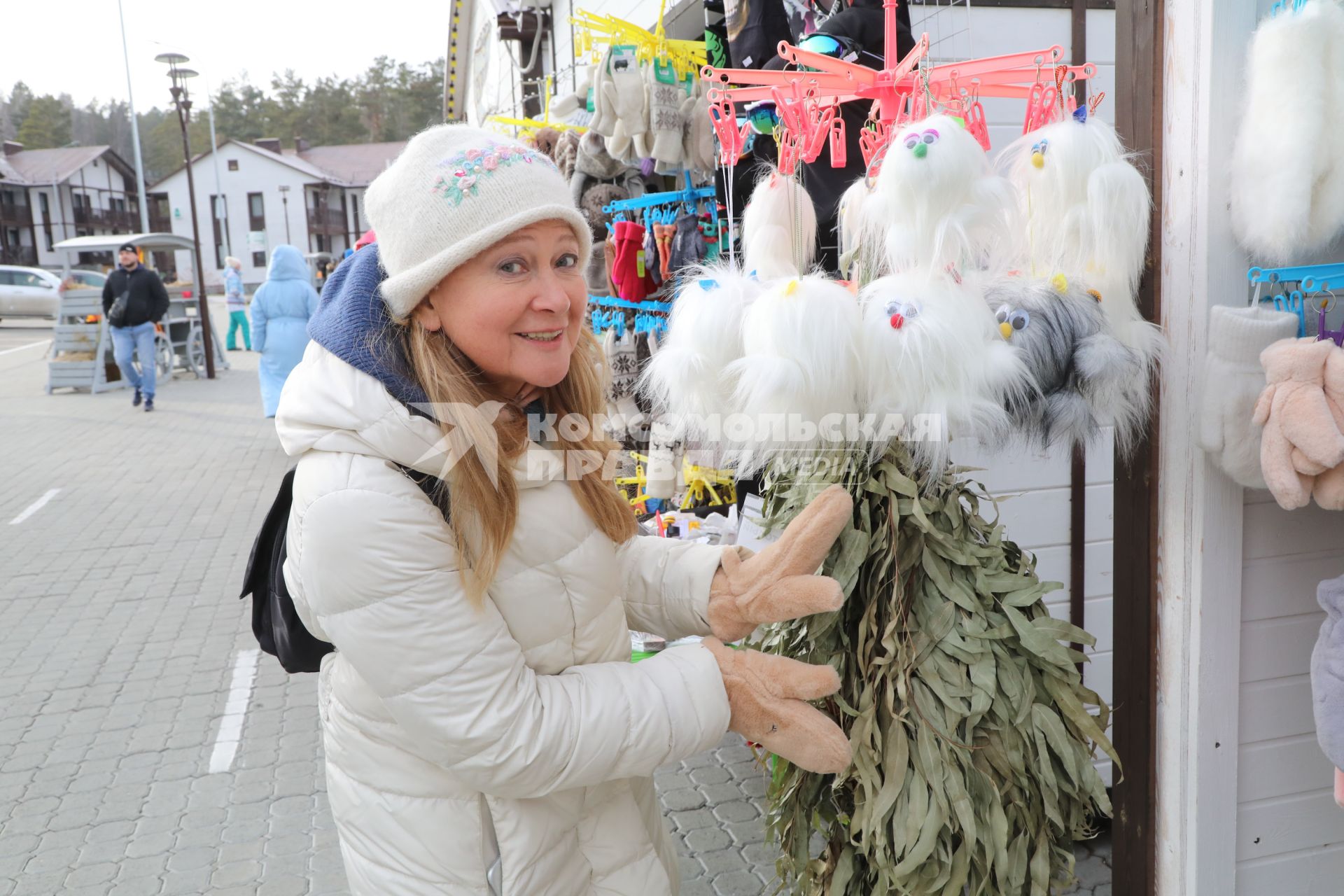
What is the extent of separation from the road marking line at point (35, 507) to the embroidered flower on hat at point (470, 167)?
689 cm

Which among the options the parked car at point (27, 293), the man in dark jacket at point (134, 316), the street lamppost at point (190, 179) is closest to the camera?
the man in dark jacket at point (134, 316)

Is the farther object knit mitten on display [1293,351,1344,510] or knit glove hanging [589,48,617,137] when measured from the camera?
knit glove hanging [589,48,617,137]

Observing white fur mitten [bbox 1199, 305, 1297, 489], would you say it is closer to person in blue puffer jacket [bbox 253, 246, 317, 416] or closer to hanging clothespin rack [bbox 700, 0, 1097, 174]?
hanging clothespin rack [bbox 700, 0, 1097, 174]

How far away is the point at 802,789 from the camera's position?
1.88 meters

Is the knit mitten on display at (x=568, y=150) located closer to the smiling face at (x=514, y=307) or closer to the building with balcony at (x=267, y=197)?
the smiling face at (x=514, y=307)

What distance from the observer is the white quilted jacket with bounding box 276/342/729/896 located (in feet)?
4.12

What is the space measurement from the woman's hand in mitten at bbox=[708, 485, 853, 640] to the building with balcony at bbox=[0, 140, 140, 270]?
4988 cm

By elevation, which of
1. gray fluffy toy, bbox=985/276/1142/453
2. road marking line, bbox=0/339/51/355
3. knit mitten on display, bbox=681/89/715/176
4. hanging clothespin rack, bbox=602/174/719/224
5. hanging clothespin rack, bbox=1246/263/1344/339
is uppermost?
knit mitten on display, bbox=681/89/715/176

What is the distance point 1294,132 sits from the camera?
1506 mm

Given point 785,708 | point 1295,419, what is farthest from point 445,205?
point 1295,419

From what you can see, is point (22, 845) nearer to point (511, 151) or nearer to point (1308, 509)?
point (511, 151)

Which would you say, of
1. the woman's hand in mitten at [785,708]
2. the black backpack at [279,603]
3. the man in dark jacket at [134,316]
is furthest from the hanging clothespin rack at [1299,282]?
the man in dark jacket at [134,316]

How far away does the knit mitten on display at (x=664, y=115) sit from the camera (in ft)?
11.7

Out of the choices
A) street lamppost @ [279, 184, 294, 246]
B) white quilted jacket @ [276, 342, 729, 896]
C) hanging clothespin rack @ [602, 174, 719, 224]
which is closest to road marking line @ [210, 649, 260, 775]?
white quilted jacket @ [276, 342, 729, 896]
